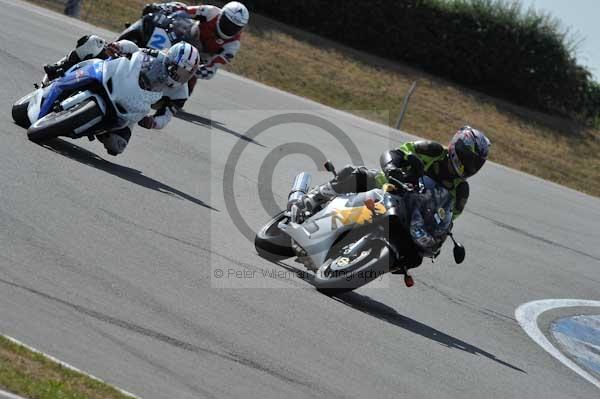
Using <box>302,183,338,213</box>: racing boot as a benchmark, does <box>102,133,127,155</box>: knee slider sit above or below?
below

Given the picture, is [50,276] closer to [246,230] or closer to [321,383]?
[321,383]

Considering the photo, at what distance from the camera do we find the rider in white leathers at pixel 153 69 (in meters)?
11.5

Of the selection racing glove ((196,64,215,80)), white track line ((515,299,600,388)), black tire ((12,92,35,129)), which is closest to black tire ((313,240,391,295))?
white track line ((515,299,600,388))

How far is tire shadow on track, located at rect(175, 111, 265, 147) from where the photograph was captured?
666 inches

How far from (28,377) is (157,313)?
1761 millimetres

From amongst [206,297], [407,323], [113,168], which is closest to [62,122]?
[113,168]

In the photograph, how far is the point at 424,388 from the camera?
7578 mm

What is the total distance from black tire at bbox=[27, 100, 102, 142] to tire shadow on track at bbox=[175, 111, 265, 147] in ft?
18.5

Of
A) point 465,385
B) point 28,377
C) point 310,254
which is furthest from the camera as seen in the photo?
point 310,254

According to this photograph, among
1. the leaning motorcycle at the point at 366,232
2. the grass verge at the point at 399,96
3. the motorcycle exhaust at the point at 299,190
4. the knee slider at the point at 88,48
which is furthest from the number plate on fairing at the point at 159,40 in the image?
the grass verge at the point at 399,96

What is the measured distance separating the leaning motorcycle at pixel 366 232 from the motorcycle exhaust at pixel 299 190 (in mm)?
335

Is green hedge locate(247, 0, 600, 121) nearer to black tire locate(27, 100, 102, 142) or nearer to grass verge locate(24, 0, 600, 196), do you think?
grass verge locate(24, 0, 600, 196)

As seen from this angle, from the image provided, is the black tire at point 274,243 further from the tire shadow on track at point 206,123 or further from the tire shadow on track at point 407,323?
the tire shadow on track at point 206,123

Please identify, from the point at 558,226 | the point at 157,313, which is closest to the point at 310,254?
the point at 157,313
